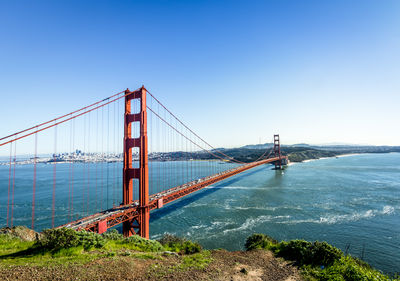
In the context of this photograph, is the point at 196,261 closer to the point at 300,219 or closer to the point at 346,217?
the point at 300,219

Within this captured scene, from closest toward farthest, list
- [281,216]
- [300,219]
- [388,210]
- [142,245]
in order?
[142,245] < [300,219] < [281,216] < [388,210]

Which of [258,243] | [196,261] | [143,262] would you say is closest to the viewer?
[143,262]

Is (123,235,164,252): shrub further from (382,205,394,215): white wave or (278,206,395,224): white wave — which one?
(382,205,394,215): white wave

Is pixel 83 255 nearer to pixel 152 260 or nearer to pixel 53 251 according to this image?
pixel 53 251

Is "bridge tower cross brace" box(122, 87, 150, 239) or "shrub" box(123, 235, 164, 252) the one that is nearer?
"shrub" box(123, 235, 164, 252)

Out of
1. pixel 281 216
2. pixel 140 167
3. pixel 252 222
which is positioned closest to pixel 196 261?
pixel 140 167

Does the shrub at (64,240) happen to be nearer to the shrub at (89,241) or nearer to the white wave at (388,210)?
the shrub at (89,241)

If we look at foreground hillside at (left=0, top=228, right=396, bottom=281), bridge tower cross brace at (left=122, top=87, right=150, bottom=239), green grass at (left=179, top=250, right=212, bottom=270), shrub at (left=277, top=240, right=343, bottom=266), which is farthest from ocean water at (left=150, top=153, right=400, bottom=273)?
green grass at (left=179, top=250, right=212, bottom=270)

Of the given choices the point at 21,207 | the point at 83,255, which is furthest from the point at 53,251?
the point at 21,207

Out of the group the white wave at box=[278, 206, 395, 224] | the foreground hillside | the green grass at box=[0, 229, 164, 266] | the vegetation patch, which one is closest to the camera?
the foreground hillside
